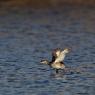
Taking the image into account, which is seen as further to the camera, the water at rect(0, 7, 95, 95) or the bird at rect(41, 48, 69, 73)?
the bird at rect(41, 48, 69, 73)

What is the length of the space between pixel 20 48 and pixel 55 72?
4196mm

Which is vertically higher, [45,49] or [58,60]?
[45,49]

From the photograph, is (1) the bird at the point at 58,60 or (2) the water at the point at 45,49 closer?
(2) the water at the point at 45,49

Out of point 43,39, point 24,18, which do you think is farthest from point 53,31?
point 24,18

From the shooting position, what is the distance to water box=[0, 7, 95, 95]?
48.8ft

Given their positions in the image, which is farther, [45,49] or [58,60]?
[45,49]

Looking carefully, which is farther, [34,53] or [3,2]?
[3,2]

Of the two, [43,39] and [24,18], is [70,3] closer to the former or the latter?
[24,18]

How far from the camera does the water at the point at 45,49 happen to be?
14.9 meters

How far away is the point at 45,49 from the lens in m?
20.5

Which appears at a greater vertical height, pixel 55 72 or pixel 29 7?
pixel 29 7

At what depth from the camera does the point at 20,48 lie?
20766mm

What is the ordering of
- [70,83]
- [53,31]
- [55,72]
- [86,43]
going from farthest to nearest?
[53,31]
[86,43]
[55,72]
[70,83]

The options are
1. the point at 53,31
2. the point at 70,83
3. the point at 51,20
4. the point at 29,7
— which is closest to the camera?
the point at 70,83
